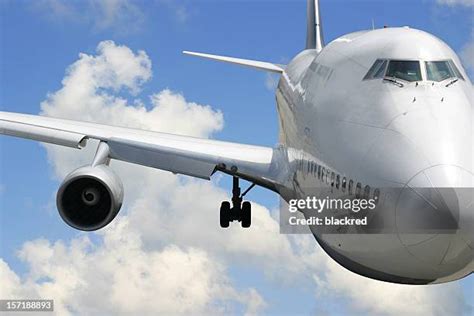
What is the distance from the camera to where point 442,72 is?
14.0 metres

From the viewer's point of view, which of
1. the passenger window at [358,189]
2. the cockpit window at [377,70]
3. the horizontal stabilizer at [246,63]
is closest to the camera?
the passenger window at [358,189]

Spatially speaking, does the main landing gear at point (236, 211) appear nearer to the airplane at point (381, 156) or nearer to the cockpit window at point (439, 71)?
the airplane at point (381, 156)

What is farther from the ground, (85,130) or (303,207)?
(85,130)

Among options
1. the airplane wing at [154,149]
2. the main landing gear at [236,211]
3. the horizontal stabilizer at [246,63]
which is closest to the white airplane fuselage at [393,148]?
the airplane wing at [154,149]

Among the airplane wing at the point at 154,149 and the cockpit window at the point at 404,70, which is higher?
the airplane wing at the point at 154,149

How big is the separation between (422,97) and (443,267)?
10.2 feet

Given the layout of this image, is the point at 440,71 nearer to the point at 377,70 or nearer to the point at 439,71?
the point at 439,71

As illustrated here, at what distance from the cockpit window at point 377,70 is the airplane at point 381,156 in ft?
0.09

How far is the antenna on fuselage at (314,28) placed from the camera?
34.4m

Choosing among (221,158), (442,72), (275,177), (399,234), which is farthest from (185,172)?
(399,234)

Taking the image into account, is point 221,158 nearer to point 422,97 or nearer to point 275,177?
point 275,177

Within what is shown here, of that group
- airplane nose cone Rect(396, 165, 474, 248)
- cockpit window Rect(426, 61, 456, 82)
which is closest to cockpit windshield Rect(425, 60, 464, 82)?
cockpit window Rect(426, 61, 456, 82)

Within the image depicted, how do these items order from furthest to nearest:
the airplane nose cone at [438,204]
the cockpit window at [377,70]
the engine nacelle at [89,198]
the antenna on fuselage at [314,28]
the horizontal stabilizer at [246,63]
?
the antenna on fuselage at [314,28]
the horizontal stabilizer at [246,63]
the engine nacelle at [89,198]
the cockpit window at [377,70]
the airplane nose cone at [438,204]

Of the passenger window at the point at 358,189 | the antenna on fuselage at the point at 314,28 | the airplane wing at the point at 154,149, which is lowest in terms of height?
the passenger window at the point at 358,189
